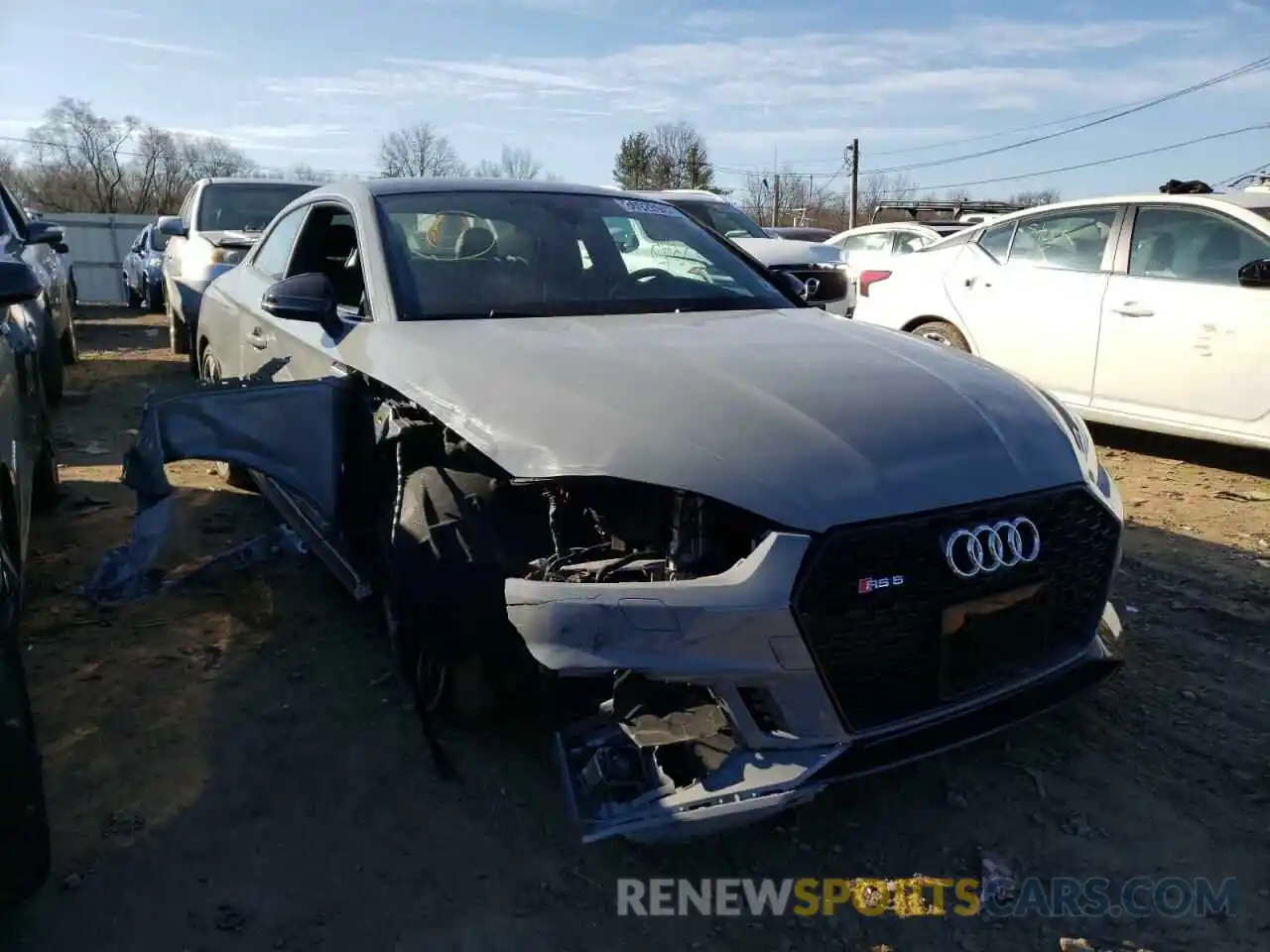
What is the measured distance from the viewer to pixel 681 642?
2.11 meters

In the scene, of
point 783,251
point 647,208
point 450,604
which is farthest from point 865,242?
point 450,604

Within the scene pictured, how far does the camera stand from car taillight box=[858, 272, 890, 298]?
7660 mm

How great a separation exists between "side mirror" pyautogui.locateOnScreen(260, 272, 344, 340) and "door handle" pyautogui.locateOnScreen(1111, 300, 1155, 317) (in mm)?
4626

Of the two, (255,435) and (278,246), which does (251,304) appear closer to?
(278,246)

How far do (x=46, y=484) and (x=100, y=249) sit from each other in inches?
825

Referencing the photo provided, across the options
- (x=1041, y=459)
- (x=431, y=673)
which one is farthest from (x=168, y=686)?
(x=1041, y=459)

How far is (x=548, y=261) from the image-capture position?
356 centimetres

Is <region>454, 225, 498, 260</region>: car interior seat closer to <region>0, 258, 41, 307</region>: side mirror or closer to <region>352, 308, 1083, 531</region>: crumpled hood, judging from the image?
<region>352, 308, 1083, 531</region>: crumpled hood

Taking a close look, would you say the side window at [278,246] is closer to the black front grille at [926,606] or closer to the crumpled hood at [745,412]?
the crumpled hood at [745,412]

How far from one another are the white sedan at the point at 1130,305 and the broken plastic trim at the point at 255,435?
4638 mm

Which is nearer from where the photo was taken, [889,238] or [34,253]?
[34,253]

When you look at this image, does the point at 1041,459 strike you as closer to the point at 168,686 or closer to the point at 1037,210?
the point at 168,686

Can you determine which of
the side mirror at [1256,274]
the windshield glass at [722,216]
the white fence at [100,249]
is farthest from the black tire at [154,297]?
the side mirror at [1256,274]

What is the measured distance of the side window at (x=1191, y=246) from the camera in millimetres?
5520
